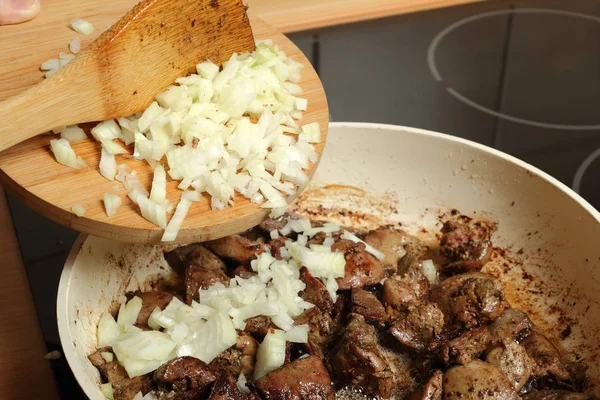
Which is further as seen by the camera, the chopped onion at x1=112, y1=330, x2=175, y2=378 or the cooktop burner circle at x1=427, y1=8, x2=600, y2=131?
the cooktop burner circle at x1=427, y1=8, x2=600, y2=131

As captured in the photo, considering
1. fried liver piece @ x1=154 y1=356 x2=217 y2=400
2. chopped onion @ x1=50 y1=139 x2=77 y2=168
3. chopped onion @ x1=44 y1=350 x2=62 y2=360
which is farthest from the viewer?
chopped onion @ x1=44 y1=350 x2=62 y2=360

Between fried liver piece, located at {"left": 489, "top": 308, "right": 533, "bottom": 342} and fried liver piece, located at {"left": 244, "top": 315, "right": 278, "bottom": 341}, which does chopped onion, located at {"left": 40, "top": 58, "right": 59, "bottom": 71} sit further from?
fried liver piece, located at {"left": 489, "top": 308, "right": 533, "bottom": 342}

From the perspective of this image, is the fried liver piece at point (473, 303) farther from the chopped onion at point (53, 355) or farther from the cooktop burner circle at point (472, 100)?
the chopped onion at point (53, 355)

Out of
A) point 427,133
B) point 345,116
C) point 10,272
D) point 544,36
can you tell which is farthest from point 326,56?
point 10,272

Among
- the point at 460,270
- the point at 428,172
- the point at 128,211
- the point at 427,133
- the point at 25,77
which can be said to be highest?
the point at 25,77

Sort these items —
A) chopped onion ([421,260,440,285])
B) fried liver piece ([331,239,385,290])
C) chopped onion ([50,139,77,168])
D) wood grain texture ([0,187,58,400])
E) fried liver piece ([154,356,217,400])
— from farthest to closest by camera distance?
chopped onion ([421,260,440,285]) < fried liver piece ([331,239,385,290]) < wood grain texture ([0,187,58,400]) < fried liver piece ([154,356,217,400]) < chopped onion ([50,139,77,168])

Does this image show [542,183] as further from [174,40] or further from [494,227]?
[174,40]

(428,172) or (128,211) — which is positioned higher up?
(128,211)

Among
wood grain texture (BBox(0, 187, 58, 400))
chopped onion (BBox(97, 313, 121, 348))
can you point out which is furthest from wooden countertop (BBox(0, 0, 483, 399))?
chopped onion (BBox(97, 313, 121, 348))

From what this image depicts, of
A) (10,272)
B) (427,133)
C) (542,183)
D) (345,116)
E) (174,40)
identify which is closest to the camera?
(174,40)
